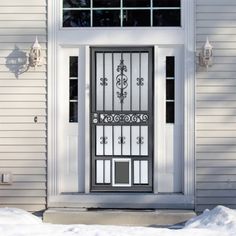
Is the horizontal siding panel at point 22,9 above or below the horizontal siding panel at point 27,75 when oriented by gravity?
above

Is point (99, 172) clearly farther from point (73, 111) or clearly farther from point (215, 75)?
point (215, 75)

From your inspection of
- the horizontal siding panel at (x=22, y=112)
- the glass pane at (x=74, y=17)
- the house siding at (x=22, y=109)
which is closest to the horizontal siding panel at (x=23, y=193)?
the house siding at (x=22, y=109)

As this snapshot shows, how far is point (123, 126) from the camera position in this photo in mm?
7461

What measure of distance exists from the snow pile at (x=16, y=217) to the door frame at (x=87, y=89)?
484 mm

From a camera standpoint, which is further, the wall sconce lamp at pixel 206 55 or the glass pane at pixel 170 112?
the glass pane at pixel 170 112

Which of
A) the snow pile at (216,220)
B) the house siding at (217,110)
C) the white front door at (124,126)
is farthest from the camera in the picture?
the white front door at (124,126)

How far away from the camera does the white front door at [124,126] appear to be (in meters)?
7.43

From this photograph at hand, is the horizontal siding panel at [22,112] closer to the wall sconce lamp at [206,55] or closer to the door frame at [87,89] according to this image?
the door frame at [87,89]

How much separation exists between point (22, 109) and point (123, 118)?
1241mm

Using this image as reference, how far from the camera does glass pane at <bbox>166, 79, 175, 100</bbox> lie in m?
7.46

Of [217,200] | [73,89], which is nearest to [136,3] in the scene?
[73,89]

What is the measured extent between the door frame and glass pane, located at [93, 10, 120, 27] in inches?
5.6

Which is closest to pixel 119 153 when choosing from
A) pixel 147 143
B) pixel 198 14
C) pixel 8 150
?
pixel 147 143

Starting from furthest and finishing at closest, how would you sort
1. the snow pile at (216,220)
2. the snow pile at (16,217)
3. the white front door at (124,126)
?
the white front door at (124,126) → the snow pile at (16,217) → the snow pile at (216,220)
